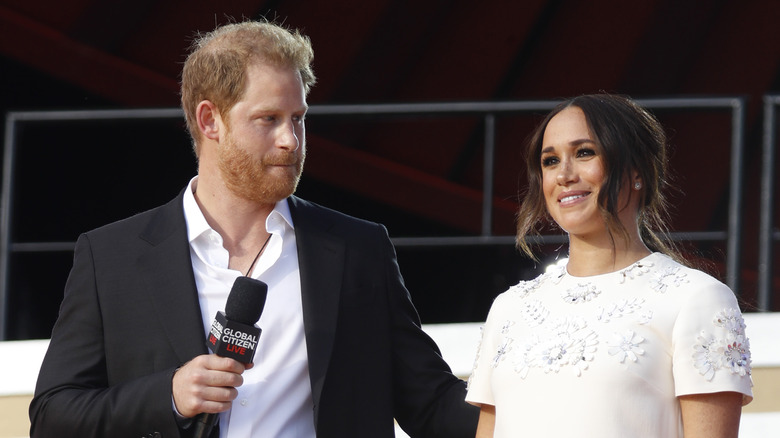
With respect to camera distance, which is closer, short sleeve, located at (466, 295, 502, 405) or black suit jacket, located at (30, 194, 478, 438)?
short sleeve, located at (466, 295, 502, 405)

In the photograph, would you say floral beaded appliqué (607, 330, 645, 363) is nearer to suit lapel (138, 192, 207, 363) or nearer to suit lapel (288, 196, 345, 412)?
suit lapel (288, 196, 345, 412)

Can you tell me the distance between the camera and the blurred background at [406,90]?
4918mm

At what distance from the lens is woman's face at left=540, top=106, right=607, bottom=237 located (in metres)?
1.63

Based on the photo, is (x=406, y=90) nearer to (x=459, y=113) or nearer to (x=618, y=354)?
(x=459, y=113)

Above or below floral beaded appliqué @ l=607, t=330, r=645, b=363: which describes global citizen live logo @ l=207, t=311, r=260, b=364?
below

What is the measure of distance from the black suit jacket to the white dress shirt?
0.03 meters

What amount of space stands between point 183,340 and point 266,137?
1.24ft

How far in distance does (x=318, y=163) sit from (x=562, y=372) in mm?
3813

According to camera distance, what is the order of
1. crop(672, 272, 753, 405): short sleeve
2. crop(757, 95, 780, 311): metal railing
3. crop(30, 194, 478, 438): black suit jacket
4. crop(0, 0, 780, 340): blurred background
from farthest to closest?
crop(0, 0, 780, 340): blurred background < crop(757, 95, 780, 311): metal railing < crop(30, 194, 478, 438): black suit jacket < crop(672, 272, 753, 405): short sleeve

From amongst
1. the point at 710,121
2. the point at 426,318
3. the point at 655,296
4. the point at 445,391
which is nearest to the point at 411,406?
the point at 445,391

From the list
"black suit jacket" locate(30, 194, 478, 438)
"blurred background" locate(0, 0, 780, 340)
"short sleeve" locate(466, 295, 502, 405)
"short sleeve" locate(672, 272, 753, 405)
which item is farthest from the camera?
"blurred background" locate(0, 0, 780, 340)

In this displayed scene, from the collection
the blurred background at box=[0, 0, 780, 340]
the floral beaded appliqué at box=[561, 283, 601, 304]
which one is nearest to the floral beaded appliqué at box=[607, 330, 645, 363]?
the floral beaded appliqué at box=[561, 283, 601, 304]

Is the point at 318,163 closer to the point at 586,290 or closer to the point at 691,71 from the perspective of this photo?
the point at 691,71

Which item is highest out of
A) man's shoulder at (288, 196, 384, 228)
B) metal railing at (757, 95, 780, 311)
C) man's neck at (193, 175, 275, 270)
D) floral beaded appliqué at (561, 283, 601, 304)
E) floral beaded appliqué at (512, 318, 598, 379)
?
metal railing at (757, 95, 780, 311)
